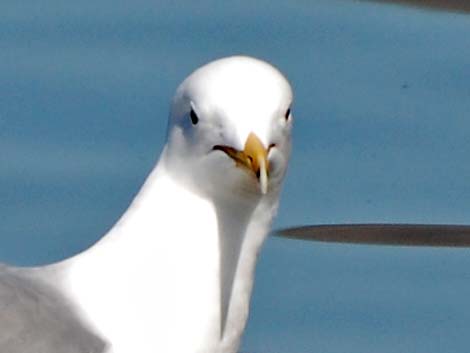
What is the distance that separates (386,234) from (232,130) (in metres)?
2.10

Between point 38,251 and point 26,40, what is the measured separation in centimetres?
126

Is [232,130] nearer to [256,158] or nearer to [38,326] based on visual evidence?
[256,158]

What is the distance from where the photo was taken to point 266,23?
338 inches

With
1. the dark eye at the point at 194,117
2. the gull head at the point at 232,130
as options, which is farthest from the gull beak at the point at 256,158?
the dark eye at the point at 194,117

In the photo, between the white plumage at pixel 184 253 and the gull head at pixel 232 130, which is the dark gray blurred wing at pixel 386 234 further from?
the gull head at pixel 232 130

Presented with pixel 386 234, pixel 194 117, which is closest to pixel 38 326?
pixel 194 117

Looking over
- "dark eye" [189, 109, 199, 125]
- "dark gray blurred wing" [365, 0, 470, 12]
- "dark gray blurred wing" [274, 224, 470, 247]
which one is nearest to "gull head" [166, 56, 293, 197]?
"dark eye" [189, 109, 199, 125]

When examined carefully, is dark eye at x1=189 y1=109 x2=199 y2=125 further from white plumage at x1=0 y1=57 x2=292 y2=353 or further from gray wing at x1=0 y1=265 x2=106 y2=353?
gray wing at x1=0 y1=265 x2=106 y2=353

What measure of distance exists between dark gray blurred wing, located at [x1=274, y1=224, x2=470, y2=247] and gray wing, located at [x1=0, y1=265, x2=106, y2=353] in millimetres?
1842

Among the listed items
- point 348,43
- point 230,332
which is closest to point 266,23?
point 348,43

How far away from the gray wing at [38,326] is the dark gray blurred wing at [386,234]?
6.04ft

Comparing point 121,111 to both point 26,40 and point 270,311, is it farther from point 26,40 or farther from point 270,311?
point 270,311

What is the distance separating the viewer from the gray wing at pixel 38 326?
219 inches

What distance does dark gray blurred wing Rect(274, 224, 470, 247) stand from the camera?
7402mm
